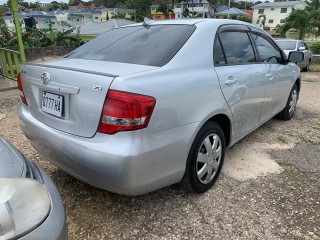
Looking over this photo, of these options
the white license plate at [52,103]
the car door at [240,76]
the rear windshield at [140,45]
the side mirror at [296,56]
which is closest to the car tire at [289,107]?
the side mirror at [296,56]

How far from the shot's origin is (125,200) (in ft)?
8.63

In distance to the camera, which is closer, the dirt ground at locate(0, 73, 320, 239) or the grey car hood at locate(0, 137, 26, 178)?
the grey car hood at locate(0, 137, 26, 178)

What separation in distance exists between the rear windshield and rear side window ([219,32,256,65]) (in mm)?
441

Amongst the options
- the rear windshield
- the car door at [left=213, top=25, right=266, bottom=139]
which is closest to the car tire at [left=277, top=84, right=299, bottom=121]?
the car door at [left=213, top=25, right=266, bottom=139]

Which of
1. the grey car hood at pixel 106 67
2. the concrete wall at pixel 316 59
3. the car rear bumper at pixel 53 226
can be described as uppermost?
the grey car hood at pixel 106 67

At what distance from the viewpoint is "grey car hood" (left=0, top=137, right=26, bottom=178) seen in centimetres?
145

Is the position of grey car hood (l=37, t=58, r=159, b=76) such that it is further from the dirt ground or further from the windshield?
the windshield

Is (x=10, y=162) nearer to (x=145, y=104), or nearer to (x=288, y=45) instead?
(x=145, y=104)

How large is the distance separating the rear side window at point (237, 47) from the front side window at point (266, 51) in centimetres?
25

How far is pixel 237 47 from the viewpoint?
3.13 meters

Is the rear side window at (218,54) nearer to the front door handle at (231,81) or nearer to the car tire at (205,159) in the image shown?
the front door handle at (231,81)

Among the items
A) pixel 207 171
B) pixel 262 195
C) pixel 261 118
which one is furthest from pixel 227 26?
pixel 262 195

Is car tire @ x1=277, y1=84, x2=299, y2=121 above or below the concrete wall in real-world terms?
above

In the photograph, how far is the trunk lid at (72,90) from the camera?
1.99m
